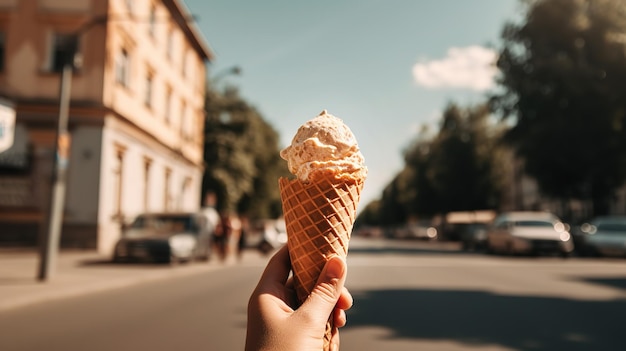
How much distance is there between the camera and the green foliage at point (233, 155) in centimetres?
3886

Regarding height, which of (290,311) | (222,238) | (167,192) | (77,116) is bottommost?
(222,238)

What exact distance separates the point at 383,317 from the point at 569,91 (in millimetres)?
23473

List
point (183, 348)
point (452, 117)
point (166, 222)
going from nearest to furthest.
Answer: point (183, 348)
point (166, 222)
point (452, 117)

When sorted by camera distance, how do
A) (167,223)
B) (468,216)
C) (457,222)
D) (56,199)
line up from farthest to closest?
(468,216)
(457,222)
(167,223)
(56,199)

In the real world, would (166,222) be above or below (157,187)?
below

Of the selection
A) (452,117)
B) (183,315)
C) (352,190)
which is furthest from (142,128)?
(452,117)

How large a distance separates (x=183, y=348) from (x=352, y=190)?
149 inches

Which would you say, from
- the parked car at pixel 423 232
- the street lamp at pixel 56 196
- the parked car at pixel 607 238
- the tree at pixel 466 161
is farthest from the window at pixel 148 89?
the parked car at pixel 423 232

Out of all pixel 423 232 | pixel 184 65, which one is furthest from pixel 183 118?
pixel 423 232

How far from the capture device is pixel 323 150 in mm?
2514

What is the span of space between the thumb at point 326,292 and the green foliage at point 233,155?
118 feet

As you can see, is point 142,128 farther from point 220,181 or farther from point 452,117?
point 452,117

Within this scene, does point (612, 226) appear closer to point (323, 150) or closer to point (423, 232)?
point (323, 150)

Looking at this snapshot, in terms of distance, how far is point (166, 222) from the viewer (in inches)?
728
